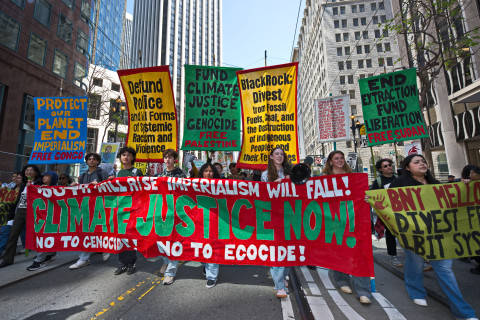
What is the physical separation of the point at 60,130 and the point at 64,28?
19.3 m

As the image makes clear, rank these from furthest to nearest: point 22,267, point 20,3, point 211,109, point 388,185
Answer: point 20,3, point 211,109, point 22,267, point 388,185

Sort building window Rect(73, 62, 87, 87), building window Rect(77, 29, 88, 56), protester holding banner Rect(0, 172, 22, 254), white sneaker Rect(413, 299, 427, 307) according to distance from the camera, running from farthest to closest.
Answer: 1. building window Rect(77, 29, 88, 56)
2. building window Rect(73, 62, 87, 87)
3. protester holding banner Rect(0, 172, 22, 254)
4. white sneaker Rect(413, 299, 427, 307)

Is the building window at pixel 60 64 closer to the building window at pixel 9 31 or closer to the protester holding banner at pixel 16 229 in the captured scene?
→ the building window at pixel 9 31

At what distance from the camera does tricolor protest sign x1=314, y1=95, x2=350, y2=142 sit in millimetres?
8656

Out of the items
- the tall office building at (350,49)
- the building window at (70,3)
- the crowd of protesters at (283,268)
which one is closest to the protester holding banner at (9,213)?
the crowd of protesters at (283,268)

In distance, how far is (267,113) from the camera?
17.6 ft

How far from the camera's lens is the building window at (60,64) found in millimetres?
18219

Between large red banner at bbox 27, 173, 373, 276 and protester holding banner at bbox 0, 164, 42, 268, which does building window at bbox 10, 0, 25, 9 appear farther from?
large red banner at bbox 27, 173, 373, 276

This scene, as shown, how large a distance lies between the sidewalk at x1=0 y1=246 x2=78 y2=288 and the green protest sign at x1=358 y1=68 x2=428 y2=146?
746 cm

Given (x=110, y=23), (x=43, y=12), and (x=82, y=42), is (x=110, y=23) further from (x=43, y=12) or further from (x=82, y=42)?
(x=43, y=12)

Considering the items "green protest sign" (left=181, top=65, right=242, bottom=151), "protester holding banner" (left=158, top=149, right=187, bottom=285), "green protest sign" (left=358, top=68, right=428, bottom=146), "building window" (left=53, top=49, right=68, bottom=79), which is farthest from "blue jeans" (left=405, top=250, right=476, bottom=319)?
"building window" (left=53, top=49, right=68, bottom=79)

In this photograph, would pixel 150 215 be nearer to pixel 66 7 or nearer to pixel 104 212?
pixel 104 212

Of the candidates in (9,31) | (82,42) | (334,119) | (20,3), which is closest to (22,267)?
(334,119)

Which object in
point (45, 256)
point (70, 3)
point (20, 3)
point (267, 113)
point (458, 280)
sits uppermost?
point (70, 3)
